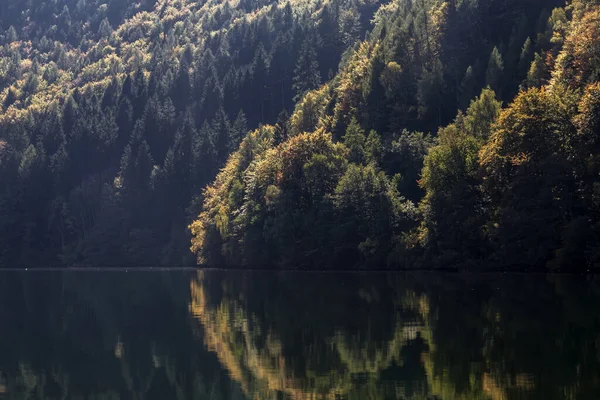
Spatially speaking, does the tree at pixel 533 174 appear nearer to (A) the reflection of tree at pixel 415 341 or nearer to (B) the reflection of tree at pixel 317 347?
(A) the reflection of tree at pixel 415 341

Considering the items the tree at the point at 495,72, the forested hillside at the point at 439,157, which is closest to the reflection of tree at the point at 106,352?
the forested hillside at the point at 439,157

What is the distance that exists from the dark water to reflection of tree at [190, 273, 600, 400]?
0.25ft

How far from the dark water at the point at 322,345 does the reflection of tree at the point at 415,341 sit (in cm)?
8

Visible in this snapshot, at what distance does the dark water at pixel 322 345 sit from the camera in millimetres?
33281

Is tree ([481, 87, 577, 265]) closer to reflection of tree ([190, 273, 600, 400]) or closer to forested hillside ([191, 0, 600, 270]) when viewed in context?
forested hillside ([191, 0, 600, 270])

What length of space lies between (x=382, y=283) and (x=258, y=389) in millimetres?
49512

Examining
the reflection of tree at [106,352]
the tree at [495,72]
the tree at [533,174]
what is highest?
the tree at [495,72]

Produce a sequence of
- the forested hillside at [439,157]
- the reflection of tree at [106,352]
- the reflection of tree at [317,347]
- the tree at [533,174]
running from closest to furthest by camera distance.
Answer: the reflection of tree at [317,347]
the reflection of tree at [106,352]
the tree at [533,174]
the forested hillside at [439,157]

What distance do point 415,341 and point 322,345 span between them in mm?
4264

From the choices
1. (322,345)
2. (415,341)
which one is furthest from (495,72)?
(322,345)

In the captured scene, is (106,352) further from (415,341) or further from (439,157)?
(439,157)

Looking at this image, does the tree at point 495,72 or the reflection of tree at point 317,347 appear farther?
the tree at point 495,72

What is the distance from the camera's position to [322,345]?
43.6m

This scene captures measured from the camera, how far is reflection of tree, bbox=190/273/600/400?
32344mm
